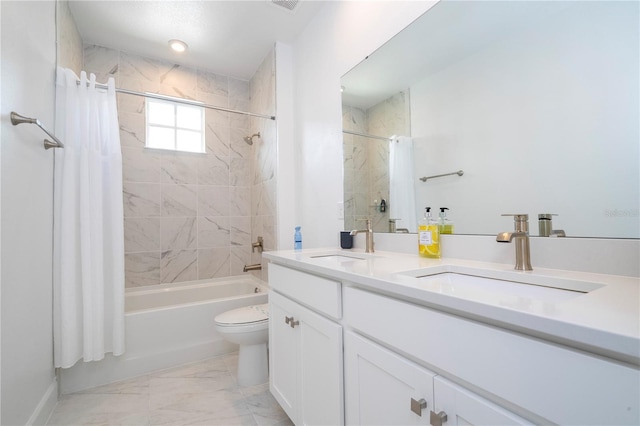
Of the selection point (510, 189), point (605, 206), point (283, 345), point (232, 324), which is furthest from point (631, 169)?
point (232, 324)

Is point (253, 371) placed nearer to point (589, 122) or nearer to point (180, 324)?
point (180, 324)

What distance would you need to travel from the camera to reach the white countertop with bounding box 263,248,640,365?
0.41 meters

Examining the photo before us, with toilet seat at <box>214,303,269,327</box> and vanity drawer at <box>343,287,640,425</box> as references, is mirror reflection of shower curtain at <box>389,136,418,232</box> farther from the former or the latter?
toilet seat at <box>214,303,269,327</box>

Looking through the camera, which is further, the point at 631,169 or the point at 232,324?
the point at 232,324

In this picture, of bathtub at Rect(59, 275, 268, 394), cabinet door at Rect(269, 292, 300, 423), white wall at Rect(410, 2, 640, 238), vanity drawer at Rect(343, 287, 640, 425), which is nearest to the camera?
vanity drawer at Rect(343, 287, 640, 425)

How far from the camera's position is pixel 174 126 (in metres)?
2.80

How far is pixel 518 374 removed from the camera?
495 millimetres

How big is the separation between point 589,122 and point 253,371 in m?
2.03

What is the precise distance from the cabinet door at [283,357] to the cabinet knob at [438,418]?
2.22 feet

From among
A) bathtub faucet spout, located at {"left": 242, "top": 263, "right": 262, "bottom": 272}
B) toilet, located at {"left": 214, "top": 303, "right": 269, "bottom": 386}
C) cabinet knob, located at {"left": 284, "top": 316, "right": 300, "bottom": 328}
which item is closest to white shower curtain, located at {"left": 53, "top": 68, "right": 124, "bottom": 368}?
toilet, located at {"left": 214, "top": 303, "right": 269, "bottom": 386}

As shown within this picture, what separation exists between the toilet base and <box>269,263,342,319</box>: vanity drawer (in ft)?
2.11

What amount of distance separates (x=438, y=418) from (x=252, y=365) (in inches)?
58.1

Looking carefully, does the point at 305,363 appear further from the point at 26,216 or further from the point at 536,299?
the point at 26,216

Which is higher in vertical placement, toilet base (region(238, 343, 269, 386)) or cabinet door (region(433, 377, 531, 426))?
cabinet door (region(433, 377, 531, 426))
